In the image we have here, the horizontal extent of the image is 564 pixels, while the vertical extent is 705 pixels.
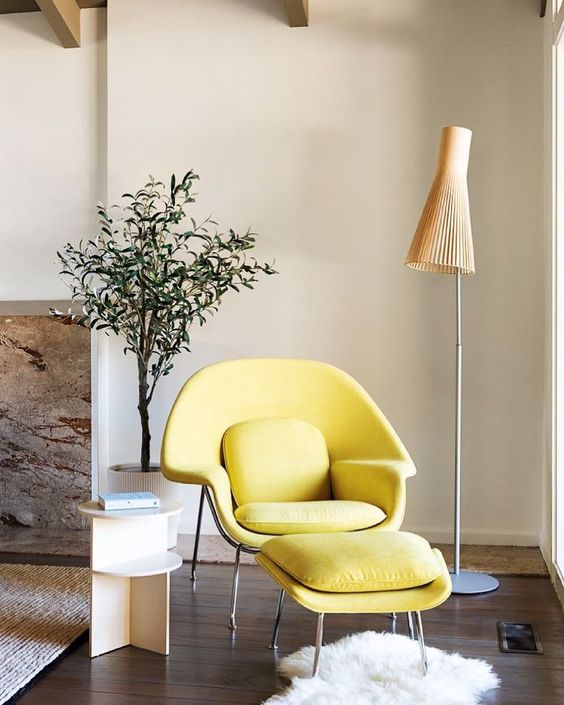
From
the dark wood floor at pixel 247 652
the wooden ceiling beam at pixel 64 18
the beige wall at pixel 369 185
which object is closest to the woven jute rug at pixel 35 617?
the dark wood floor at pixel 247 652

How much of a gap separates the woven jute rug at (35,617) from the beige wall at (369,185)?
111 centimetres

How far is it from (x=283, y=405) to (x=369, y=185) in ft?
4.69

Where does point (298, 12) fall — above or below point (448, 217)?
above

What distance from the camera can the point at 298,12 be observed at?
4500 mm

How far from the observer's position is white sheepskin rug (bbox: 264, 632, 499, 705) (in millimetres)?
2434

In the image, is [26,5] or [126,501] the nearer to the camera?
[126,501]

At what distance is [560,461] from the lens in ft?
12.6

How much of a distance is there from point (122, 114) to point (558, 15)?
2.33 metres

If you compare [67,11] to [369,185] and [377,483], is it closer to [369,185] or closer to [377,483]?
[369,185]

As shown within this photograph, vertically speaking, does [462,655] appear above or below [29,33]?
below

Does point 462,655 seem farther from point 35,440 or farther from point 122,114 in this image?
point 122,114

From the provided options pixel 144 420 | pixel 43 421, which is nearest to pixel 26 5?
pixel 43 421

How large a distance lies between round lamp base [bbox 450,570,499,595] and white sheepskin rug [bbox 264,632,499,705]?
0.73 m

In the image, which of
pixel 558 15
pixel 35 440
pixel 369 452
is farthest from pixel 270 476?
pixel 558 15
